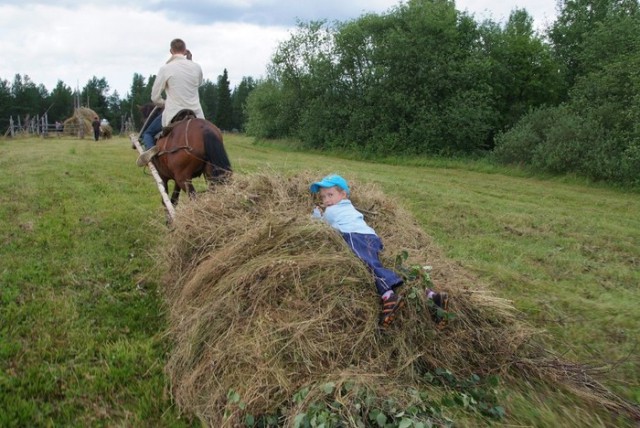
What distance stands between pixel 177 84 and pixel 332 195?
10.9 feet

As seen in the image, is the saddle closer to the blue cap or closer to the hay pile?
the blue cap

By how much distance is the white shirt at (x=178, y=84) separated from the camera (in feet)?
21.5

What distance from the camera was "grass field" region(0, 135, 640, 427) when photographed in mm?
3184

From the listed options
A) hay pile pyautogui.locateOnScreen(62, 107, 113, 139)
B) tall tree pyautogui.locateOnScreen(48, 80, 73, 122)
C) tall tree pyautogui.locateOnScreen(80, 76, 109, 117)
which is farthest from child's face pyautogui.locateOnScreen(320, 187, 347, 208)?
tall tree pyautogui.locateOnScreen(48, 80, 73, 122)

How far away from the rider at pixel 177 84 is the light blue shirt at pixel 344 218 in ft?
10.8

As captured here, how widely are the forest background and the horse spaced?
53.1 feet

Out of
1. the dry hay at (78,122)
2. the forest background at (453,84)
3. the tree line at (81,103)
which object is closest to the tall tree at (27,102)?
the tree line at (81,103)

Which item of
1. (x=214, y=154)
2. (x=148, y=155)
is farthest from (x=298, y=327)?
(x=148, y=155)

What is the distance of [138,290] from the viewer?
196 inches

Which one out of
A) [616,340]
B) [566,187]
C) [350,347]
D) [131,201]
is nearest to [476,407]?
[350,347]

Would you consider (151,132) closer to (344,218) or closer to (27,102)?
(344,218)

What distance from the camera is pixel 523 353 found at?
3.51 meters

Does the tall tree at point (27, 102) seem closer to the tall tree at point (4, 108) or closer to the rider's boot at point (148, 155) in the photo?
the tall tree at point (4, 108)

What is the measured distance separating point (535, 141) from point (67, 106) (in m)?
75.9
